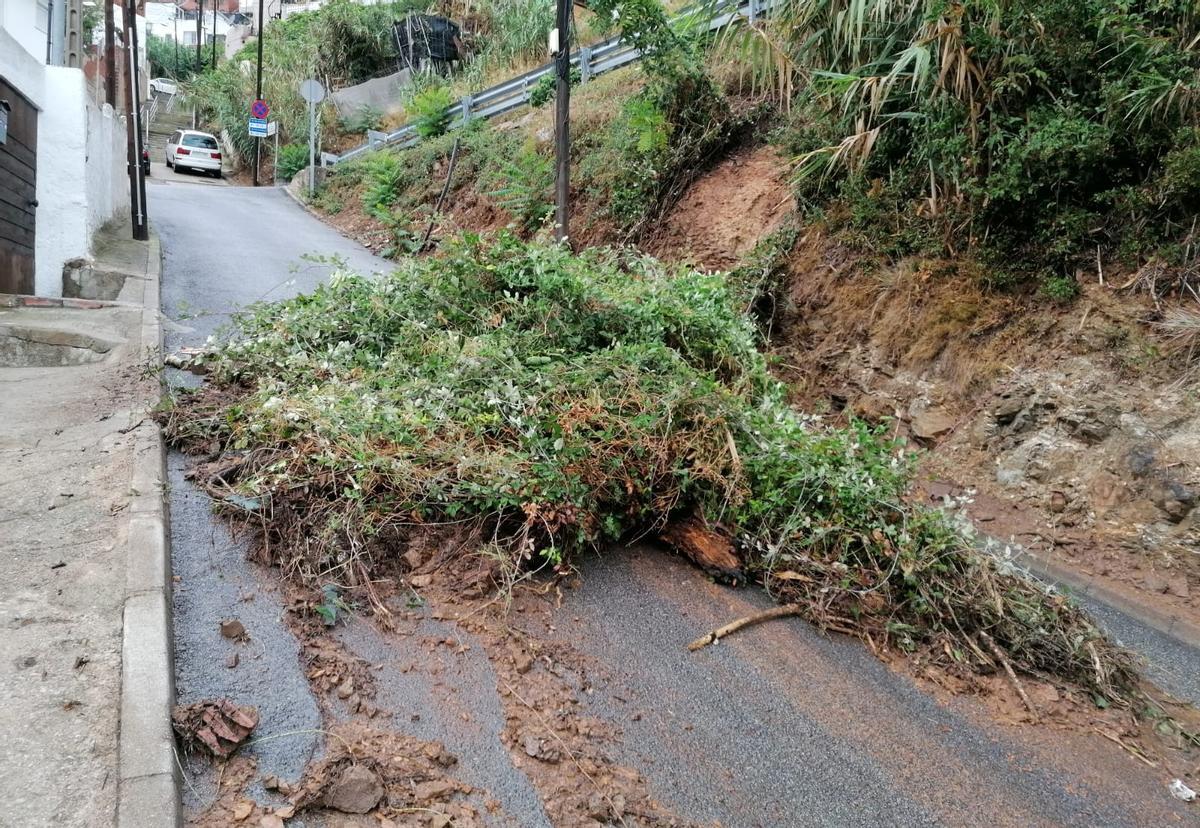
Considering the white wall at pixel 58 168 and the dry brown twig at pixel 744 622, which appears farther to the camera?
the white wall at pixel 58 168

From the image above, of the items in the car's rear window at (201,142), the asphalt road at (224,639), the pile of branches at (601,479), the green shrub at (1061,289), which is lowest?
the asphalt road at (224,639)

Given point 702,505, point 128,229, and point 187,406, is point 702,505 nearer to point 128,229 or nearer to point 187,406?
point 187,406

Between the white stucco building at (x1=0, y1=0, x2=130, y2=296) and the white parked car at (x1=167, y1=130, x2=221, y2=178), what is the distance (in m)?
16.7

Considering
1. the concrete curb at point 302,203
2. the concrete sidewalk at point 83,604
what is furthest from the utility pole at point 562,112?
the concrete curb at point 302,203

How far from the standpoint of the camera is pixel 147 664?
3125 mm

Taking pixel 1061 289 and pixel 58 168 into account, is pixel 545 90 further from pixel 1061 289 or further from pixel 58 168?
pixel 1061 289

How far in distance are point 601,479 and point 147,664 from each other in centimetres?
227

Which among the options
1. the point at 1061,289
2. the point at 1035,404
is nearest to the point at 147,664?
the point at 1035,404

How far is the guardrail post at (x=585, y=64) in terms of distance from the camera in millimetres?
16766

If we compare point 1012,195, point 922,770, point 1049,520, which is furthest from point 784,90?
point 922,770

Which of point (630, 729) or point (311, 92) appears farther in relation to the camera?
point (311, 92)

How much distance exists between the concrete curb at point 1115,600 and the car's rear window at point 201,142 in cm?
2969

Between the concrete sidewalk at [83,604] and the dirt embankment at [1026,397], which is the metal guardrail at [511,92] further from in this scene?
the concrete sidewalk at [83,604]

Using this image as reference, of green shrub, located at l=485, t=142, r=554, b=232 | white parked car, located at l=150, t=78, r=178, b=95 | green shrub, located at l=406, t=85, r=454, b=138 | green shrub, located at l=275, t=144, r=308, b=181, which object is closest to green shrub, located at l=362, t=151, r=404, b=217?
green shrub, located at l=406, t=85, r=454, b=138
